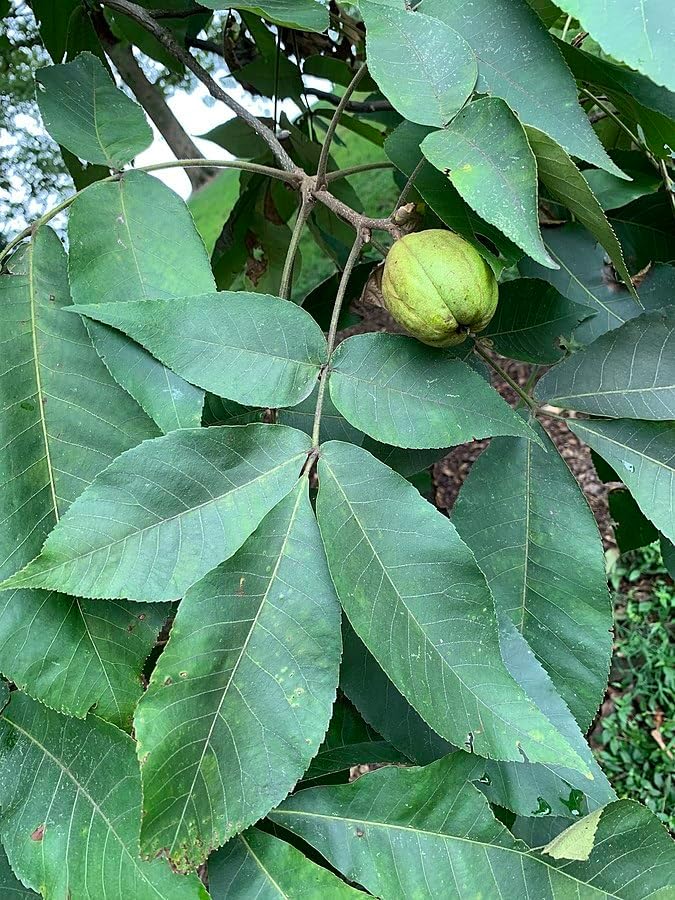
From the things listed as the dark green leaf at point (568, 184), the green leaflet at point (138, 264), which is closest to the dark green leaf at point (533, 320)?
the dark green leaf at point (568, 184)

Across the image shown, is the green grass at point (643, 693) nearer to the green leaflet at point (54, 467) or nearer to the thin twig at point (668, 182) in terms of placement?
the thin twig at point (668, 182)

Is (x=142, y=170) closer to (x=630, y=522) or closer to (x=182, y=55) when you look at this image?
(x=182, y=55)

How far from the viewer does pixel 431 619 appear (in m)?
0.67

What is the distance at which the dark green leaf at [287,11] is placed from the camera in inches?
32.4

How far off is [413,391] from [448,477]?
283 centimetres

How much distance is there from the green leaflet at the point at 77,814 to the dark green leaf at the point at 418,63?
711 mm

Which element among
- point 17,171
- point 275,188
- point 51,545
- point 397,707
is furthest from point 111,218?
point 17,171

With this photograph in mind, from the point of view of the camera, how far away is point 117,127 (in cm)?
93

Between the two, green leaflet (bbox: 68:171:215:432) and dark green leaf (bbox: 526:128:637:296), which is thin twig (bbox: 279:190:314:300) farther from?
dark green leaf (bbox: 526:128:637:296)

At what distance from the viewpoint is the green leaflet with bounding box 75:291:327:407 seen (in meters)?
0.76

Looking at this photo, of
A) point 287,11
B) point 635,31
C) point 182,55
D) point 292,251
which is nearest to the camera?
point 635,31

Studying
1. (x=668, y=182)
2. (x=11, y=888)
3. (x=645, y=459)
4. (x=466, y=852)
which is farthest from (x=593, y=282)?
(x=11, y=888)

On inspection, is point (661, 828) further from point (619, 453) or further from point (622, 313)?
point (622, 313)

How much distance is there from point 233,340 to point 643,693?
243 centimetres
